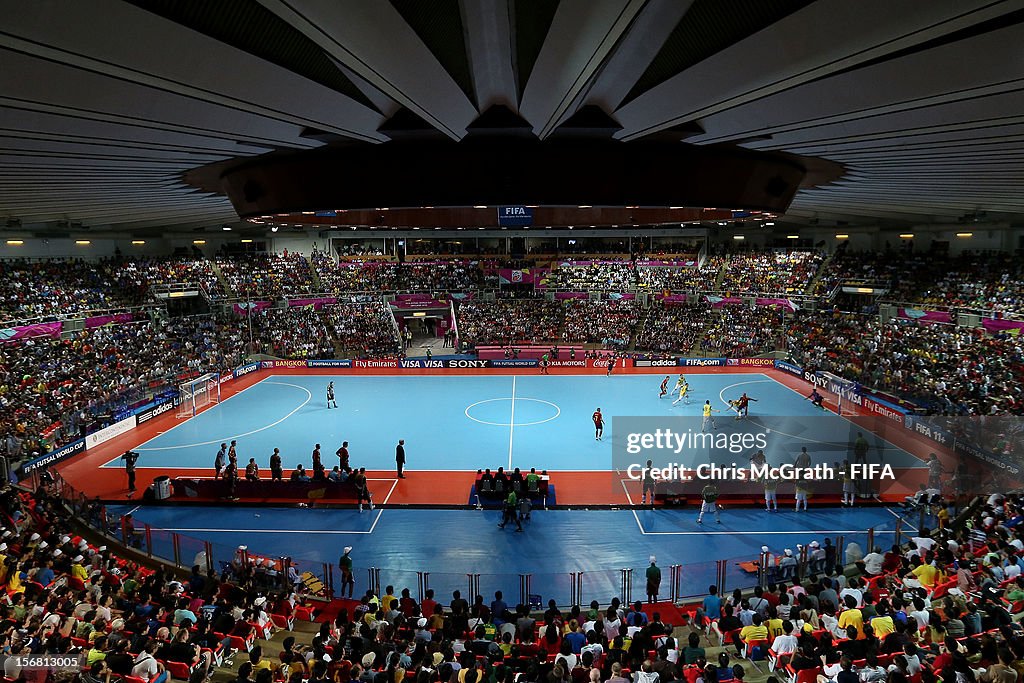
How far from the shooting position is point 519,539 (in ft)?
54.7

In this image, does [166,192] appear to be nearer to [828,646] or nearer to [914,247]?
[828,646]

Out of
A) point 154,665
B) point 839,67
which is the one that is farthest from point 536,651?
point 839,67

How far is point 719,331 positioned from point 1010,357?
21322 mm

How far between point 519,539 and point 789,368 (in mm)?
30942

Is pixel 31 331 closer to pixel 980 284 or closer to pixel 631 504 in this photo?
pixel 631 504

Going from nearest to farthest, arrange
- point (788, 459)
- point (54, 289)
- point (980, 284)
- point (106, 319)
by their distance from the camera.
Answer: point (788, 459), point (980, 284), point (54, 289), point (106, 319)

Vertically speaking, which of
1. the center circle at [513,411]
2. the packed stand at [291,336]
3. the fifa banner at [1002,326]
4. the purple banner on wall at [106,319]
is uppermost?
the fifa banner at [1002,326]

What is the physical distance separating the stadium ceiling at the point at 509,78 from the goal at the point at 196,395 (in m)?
25.6

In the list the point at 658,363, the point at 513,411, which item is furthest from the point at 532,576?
the point at 658,363

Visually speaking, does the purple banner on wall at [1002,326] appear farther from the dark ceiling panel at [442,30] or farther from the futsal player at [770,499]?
the dark ceiling panel at [442,30]

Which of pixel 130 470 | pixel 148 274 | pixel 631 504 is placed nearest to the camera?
pixel 631 504

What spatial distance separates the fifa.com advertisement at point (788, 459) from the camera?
746 inches

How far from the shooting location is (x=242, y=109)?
5.59 m

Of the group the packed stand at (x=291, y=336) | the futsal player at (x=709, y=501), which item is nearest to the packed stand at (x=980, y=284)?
the futsal player at (x=709, y=501)
